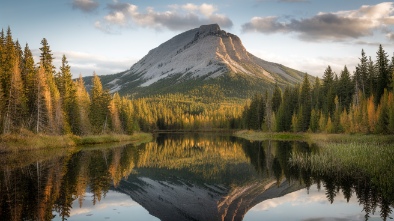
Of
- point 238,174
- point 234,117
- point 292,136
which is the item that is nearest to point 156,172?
point 238,174

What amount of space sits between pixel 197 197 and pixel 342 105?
267 ft

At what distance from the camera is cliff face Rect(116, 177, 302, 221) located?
796 inches

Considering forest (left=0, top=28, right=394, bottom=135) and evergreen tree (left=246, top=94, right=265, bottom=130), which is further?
evergreen tree (left=246, top=94, right=265, bottom=130)

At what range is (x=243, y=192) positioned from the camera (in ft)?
88.4

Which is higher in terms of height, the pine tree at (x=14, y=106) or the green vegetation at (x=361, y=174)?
the pine tree at (x=14, y=106)

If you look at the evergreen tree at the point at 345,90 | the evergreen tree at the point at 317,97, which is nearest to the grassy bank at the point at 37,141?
the evergreen tree at the point at 317,97

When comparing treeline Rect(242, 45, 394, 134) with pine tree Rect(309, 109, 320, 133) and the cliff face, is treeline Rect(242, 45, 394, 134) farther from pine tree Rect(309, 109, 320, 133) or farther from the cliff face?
the cliff face

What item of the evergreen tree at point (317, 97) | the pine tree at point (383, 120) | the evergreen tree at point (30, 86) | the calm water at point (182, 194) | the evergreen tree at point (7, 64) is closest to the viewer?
the calm water at point (182, 194)

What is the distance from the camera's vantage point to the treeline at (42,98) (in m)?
57.9

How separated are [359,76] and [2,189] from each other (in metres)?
88.6

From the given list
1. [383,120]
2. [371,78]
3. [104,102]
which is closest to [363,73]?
[371,78]

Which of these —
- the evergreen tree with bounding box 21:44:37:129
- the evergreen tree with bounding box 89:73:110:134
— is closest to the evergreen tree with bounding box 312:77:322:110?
the evergreen tree with bounding box 89:73:110:134

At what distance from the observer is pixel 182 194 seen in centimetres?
2608

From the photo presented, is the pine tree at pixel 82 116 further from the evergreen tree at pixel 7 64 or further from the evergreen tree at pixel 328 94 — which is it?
the evergreen tree at pixel 328 94
